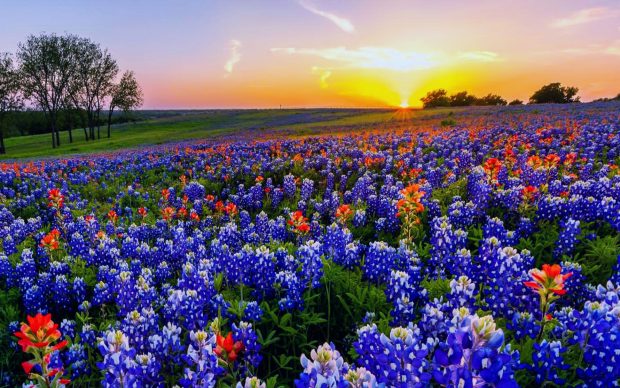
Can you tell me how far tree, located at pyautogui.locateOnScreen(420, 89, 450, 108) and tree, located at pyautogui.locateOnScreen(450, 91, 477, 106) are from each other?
1273 mm

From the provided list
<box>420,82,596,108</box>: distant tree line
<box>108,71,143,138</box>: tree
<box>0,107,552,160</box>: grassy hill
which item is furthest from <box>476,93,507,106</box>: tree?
<box>108,71,143,138</box>: tree

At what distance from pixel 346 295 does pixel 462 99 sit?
8065 centimetres

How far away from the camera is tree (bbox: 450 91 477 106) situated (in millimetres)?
77188

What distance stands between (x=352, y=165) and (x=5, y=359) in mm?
9259

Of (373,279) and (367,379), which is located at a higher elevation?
(367,379)

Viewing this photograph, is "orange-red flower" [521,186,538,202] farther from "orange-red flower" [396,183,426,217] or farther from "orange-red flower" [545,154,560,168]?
"orange-red flower" [545,154,560,168]

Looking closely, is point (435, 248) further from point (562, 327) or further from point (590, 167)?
point (590, 167)

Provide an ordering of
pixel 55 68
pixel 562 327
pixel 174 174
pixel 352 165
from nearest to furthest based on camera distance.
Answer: pixel 562 327 < pixel 352 165 < pixel 174 174 < pixel 55 68

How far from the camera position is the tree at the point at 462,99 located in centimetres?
7719

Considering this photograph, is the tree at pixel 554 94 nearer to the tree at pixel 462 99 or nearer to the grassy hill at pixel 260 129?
the tree at pixel 462 99

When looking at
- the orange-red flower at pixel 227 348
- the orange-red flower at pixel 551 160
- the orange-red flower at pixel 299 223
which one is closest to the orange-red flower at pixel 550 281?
the orange-red flower at pixel 227 348

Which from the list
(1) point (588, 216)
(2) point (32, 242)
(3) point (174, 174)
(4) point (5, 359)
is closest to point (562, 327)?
(1) point (588, 216)

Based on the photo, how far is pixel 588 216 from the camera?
5.39 metres

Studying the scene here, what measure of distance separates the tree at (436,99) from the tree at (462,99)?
1.27 metres
